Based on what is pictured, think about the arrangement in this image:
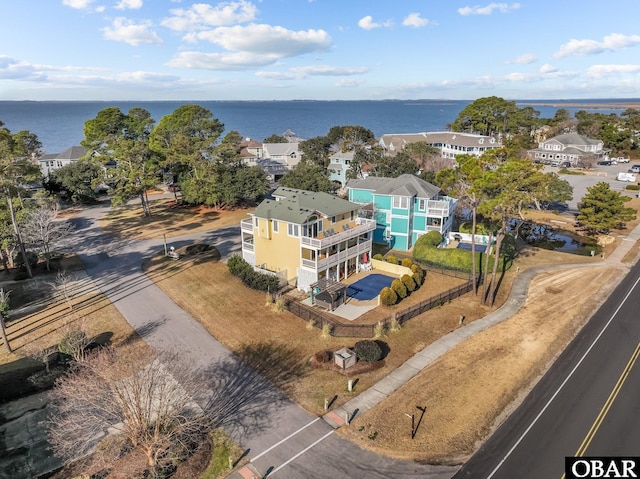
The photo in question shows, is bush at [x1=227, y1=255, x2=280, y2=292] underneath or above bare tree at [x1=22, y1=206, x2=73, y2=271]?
underneath

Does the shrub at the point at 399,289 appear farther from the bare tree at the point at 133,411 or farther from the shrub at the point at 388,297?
the bare tree at the point at 133,411

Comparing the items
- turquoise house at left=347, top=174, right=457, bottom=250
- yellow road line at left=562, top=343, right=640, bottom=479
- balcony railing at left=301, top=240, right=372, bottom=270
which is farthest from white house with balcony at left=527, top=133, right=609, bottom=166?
yellow road line at left=562, top=343, right=640, bottom=479

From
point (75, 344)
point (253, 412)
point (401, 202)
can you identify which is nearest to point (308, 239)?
point (401, 202)

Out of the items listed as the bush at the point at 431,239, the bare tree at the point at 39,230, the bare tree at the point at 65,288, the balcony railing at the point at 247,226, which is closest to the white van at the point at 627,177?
the bush at the point at 431,239

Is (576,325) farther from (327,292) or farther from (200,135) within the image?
(200,135)

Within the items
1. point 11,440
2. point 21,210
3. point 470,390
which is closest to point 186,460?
point 11,440

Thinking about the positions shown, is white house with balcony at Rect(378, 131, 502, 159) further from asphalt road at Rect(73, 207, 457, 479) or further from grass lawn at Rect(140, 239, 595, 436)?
asphalt road at Rect(73, 207, 457, 479)
